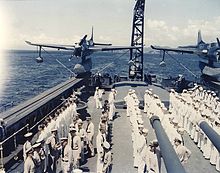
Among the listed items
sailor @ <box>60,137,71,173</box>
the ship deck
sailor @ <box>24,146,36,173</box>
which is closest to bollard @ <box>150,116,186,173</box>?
sailor @ <box>24,146,36,173</box>

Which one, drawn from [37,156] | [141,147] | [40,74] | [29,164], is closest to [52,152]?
[37,156]

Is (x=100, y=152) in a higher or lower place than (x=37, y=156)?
lower

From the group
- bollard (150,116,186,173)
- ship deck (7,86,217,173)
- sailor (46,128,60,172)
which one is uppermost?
bollard (150,116,186,173)

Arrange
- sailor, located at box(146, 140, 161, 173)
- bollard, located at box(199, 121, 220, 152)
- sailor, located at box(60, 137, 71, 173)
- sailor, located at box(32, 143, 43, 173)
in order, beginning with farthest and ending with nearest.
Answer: sailor, located at box(60, 137, 71, 173)
sailor, located at box(146, 140, 161, 173)
sailor, located at box(32, 143, 43, 173)
bollard, located at box(199, 121, 220, 152)

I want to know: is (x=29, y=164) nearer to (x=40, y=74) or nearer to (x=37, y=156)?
(x=37, y=156)

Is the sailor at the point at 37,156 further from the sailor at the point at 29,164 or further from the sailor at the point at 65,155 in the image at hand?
the sailor at the point at 65,155

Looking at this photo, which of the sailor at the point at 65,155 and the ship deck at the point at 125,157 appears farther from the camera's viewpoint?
the ship deck at the point at 125,157

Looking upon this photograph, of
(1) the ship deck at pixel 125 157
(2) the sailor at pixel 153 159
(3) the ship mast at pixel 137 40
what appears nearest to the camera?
(2) the sailor at pixel 153 159

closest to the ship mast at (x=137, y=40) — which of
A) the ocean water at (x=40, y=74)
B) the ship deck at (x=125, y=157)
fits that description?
the ocean water at (x=40, y=74)

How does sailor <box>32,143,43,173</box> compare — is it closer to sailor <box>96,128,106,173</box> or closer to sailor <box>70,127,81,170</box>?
sailor <box>70,127,81,170</box>

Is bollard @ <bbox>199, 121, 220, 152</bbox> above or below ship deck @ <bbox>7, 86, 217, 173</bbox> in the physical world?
above

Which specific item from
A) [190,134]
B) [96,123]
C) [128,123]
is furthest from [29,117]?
[190,134]

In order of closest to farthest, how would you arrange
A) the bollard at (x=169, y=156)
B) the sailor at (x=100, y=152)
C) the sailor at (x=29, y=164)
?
1. the bollard at (x=169, y=156)
2. the sailor at (x=29, y=164)
3. the sailor at (x=100, y=152)

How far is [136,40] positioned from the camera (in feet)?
86.0
